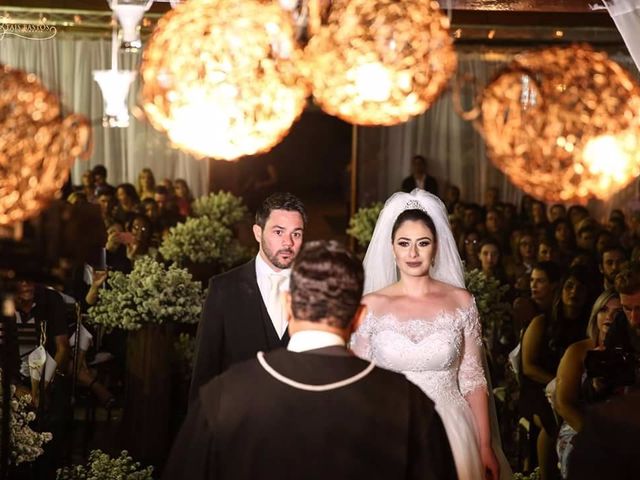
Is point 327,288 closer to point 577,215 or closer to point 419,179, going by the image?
point 577,215

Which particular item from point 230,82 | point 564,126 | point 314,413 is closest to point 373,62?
point 230,82

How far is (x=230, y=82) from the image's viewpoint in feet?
24.8

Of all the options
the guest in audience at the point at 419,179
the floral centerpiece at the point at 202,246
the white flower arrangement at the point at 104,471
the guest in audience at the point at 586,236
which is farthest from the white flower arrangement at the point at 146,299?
the guest in audience at the point at 419,179

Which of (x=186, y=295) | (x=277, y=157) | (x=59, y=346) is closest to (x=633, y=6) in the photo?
(x=186, y=295)

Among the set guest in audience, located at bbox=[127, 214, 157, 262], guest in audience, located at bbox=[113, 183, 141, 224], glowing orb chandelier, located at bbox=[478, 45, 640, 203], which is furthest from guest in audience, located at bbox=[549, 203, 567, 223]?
guest in audience, located at bbox=[127, 214, 157, 262]

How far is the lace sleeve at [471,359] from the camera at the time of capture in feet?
14.9

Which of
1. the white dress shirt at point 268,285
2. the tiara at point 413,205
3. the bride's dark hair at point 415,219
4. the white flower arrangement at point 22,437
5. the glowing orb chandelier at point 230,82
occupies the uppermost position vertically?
the glowing orb chandelier at point 230,82

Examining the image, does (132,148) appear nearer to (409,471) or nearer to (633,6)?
(633,6)

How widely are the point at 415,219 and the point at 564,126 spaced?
7.55 m

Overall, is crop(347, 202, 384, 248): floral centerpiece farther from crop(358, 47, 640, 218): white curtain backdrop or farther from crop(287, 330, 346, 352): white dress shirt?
crop(287, 330, 346, 352): white dress shirt

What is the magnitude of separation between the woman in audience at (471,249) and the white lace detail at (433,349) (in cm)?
337

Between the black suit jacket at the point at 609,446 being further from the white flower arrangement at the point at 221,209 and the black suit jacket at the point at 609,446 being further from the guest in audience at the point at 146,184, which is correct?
the guest in audience at the point at 146,184

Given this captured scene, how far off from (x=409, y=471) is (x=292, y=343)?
0.42 m

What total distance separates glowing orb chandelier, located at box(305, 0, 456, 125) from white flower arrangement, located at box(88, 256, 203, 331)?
1560mm
